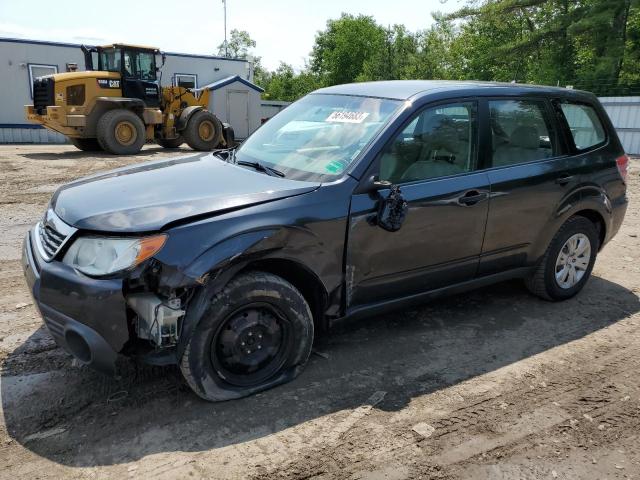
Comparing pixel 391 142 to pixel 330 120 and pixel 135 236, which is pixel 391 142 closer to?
pixel 330 120

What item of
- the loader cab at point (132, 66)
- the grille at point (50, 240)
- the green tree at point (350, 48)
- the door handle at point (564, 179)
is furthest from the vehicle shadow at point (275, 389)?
the green tree at point (350, 48)

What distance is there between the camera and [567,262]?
179 inches

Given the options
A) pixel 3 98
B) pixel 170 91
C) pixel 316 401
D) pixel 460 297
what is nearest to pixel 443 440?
pixel 316 401

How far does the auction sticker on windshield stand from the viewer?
361 cm

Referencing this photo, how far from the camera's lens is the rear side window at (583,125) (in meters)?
4.43

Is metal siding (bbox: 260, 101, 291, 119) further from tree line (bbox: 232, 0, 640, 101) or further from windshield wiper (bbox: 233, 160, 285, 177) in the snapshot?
windshield wiper (bbox: 233, 160, 285, 177)

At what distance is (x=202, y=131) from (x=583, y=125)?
45.3 feet

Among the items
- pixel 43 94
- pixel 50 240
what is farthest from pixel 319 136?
pixel 43 94

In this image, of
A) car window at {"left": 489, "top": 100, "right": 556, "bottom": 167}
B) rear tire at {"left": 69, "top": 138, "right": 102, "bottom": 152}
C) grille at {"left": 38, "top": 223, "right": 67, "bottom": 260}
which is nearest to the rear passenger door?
car window at {"left": 489, "top": 100, "right": 556, "bottom": 167}

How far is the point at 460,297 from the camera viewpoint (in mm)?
4676

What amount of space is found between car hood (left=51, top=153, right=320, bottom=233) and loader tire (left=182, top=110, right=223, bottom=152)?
1334cm

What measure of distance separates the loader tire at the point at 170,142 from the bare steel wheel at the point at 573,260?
14390mm

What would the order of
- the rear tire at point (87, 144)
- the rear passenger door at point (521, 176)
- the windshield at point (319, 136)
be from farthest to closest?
the rear tire at point (87, 144) → the rear passenger door at point (521, 176) → the windshield at point (319, 136)

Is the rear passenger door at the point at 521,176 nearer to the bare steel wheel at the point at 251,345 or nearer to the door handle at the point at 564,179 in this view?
the door handle at the point at 564,179
